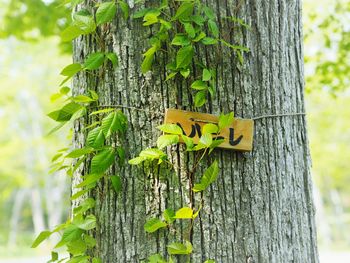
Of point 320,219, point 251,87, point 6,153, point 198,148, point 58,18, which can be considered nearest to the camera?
point 198,148

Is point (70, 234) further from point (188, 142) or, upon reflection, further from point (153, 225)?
point (188, 142)

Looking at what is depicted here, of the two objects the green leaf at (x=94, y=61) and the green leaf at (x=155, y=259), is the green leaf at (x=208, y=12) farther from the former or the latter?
the green leaf at (x=155, y=259)

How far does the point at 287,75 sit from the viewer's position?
1788 millimetres

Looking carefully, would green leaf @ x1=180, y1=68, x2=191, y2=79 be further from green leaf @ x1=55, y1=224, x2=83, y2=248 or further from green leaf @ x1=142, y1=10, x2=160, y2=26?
green leaf @ x1=55, y1=224, x2=83, y2=248

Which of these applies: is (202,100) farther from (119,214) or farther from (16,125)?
(16,125)

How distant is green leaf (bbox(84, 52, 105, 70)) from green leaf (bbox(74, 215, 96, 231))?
1.61 feet

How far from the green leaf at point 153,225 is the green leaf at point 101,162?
0.72 feet

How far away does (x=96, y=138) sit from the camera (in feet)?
5.06

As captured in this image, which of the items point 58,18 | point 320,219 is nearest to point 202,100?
point 58,18

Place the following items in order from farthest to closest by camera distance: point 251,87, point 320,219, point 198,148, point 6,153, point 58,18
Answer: point 320,219, point 6,153, point 58,18, point 251,87, point 198,148

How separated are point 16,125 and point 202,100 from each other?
52.4 ft

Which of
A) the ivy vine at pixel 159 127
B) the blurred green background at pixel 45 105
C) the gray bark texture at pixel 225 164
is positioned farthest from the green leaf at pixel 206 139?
the blurred green background at pixel 45 105

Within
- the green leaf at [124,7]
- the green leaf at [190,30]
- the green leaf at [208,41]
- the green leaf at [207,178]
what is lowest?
the green leaf at [207,178]

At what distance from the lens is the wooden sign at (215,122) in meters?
1.58
